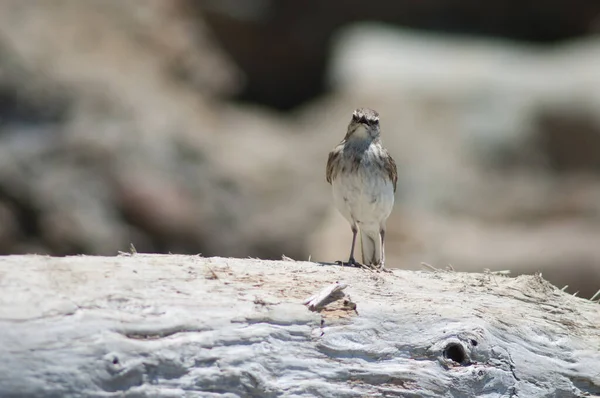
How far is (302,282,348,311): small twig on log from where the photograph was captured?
19.3 ft

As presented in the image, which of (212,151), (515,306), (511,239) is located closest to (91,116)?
(212,151)

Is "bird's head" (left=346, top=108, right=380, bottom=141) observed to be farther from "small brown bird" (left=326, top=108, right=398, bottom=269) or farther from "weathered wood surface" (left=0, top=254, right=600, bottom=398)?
"weathered wood surface" (left=0, top=254, right=600, bottom=398)

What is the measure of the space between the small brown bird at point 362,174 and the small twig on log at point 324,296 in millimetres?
2162

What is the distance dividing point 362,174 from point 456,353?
7.86ft

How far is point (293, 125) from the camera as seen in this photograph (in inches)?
850

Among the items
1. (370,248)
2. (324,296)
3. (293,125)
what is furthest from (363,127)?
(293,125)

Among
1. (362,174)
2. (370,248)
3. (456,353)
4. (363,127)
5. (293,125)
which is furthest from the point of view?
(293,125)

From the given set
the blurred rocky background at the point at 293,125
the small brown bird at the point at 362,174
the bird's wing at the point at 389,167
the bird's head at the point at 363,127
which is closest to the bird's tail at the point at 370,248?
the small brown bird at the point at 362,174

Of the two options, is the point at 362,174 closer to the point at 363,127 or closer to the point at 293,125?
the point at 363,127

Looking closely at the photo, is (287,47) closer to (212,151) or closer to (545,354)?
(212,151)

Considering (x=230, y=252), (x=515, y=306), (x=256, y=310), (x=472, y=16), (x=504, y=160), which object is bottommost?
(x=256, y=310)

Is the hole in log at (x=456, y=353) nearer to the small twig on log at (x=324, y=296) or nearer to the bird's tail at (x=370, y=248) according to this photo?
the small twig on log at (x=324, y=296)

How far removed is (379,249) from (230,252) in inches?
318

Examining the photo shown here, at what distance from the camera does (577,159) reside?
21.0 meters
